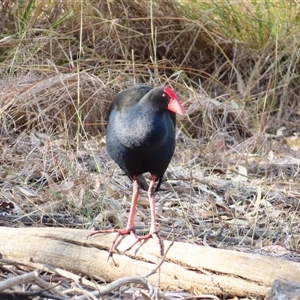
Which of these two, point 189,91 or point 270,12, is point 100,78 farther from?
point 270,12

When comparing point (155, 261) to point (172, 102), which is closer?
point (155, 261)

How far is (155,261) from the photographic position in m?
3.01

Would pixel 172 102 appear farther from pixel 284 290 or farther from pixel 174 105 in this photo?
pixel 284 290

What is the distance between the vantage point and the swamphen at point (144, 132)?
3.30 meters

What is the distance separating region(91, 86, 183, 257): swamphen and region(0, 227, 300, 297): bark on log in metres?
0.11

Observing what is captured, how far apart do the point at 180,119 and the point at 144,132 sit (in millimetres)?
2591

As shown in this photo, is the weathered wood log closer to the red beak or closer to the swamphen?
the swamphen

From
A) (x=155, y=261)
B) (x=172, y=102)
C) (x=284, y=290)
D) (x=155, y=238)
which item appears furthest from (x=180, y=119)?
(x=284, y=290)

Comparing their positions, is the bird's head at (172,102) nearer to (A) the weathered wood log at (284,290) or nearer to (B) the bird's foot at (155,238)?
(B) the bird's foot at (155,238)

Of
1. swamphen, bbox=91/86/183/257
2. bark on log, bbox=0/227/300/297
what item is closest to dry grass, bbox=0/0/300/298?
swamphen, bbox=91/86/183/257

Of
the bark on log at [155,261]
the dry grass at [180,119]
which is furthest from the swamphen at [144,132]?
the dry grass at [180,119]

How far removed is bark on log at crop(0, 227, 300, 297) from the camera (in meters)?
2.75

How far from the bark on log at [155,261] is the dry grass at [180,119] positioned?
0.65 m

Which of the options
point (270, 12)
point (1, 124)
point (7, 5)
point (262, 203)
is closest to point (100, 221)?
point (262, 203)
